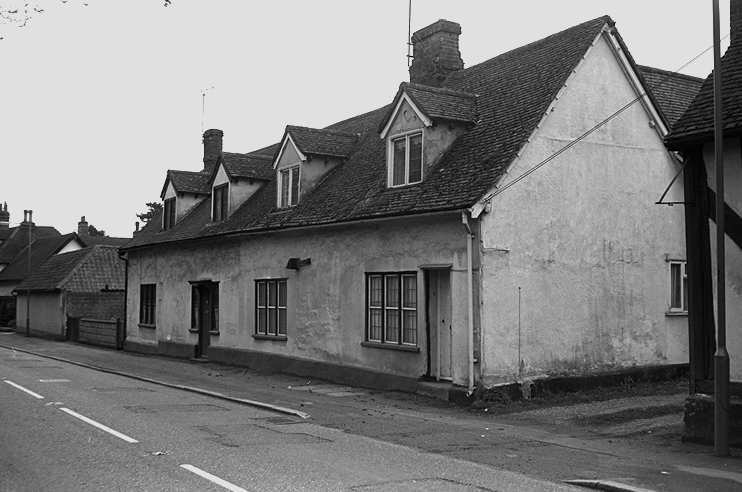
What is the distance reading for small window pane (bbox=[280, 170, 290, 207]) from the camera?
24.0m

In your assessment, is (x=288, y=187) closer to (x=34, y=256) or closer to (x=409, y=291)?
(x=409, y=291)

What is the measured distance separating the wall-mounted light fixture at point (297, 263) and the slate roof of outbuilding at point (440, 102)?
4.52 meters

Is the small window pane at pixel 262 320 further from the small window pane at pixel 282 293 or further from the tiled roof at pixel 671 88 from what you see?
the tiled roof at pixel 671 88

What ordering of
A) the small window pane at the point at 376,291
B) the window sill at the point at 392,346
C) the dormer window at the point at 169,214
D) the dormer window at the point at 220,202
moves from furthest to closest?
the dormer window at the point at 169,214, the dormer window at the point at 220,202, the small window pane at the point at 376,291, the window sill at the point at 392,346

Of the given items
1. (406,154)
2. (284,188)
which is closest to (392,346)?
(406,154)

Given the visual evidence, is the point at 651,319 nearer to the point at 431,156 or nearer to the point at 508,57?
the point at 431,156

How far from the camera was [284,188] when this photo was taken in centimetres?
2420

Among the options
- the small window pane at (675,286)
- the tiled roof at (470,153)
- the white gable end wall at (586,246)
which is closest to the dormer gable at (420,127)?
the tiled roof at (470,153)

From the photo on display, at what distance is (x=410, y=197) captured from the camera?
1786cm

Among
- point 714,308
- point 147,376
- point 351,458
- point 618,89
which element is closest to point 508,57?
point 618,89

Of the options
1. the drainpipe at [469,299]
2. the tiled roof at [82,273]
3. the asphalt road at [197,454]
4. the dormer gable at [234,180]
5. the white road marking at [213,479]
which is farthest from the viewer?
the tiled roof at [82,273]

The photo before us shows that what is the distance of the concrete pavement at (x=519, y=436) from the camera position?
9.52m

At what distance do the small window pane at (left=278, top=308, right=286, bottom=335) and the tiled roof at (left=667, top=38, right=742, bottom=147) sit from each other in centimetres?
1312

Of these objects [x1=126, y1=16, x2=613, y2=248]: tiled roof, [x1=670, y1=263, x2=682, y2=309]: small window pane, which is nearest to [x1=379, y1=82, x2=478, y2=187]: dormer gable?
[x1=126, y1=16, x2=613, y2=248]: tiled roof
